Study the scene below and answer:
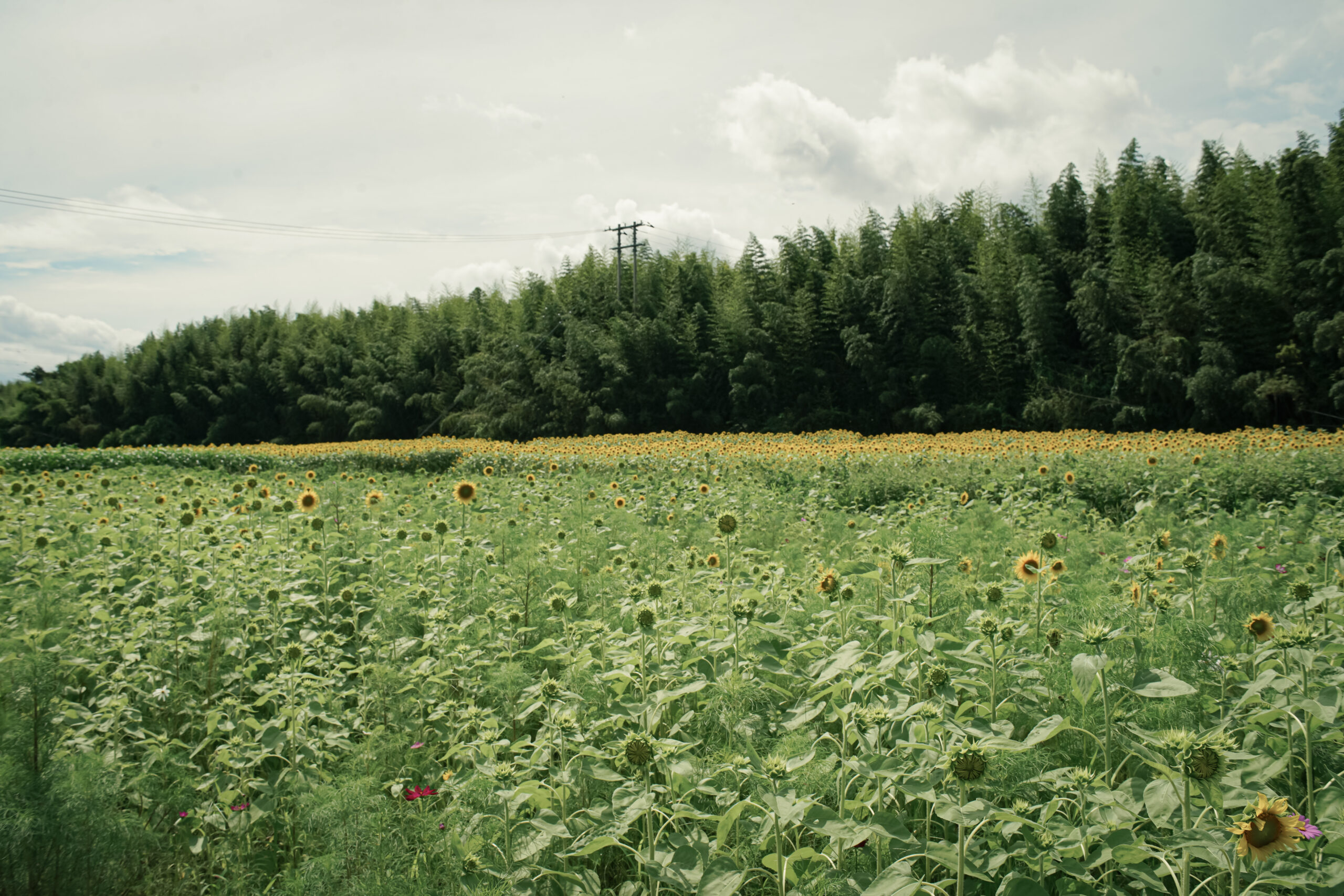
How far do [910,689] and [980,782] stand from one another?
57cm

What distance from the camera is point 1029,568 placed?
6.74ft

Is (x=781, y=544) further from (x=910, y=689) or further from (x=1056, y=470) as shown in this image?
(x=1056, y=470)

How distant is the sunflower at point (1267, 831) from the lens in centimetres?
96

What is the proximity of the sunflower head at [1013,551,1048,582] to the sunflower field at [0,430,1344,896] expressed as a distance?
0.01 metres

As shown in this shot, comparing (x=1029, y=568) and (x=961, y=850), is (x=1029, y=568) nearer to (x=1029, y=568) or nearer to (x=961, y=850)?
(x=1029, y=568)

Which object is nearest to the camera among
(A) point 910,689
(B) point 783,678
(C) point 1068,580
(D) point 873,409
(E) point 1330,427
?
(A) point 910,689

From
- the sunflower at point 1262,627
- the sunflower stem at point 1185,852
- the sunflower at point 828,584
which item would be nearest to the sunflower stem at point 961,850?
the sunflower stem at point 1185,852

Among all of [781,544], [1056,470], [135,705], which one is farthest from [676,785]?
[1056,470]

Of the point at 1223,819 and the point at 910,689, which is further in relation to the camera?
the point at 910,689

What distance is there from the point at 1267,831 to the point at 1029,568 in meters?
1.12

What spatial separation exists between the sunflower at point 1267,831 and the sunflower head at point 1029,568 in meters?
1.01

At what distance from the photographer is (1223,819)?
1.16m

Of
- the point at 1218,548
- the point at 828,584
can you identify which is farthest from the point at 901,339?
the point at 828,584

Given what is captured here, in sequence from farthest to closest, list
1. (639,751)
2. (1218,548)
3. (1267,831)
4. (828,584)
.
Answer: (1218,548)
(828,584)
(639,751)
(1267,831)
